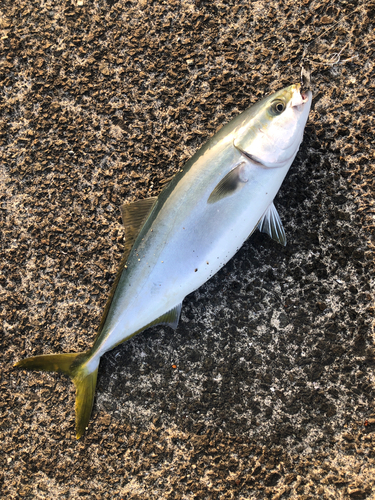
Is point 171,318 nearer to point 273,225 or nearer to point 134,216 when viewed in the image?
point 134,216


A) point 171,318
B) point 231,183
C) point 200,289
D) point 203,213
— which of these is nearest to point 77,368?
point 171,318

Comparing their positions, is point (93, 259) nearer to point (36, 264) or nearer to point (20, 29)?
point (36, 264)

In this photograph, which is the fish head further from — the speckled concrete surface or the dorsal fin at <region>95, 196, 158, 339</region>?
the dorsal fin at <region>95, 196, 158, 339</region>

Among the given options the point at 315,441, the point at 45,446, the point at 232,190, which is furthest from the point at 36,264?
the point at 315,441

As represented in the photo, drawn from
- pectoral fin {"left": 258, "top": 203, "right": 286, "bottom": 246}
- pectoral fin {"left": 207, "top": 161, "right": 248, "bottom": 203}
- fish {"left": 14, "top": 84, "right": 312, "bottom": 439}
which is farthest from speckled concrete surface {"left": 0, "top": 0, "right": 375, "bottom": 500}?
pectoral fin {"left": 207, "top": 161, "right": 248, "bottom": 203}

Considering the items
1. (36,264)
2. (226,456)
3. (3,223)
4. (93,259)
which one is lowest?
(226,456)

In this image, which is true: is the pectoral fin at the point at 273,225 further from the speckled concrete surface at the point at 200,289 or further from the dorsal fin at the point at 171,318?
the dorsal fin at the point at 171,318

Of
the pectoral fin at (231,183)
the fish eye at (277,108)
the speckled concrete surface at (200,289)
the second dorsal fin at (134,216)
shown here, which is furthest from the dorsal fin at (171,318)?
the fish eye at (277,108)
